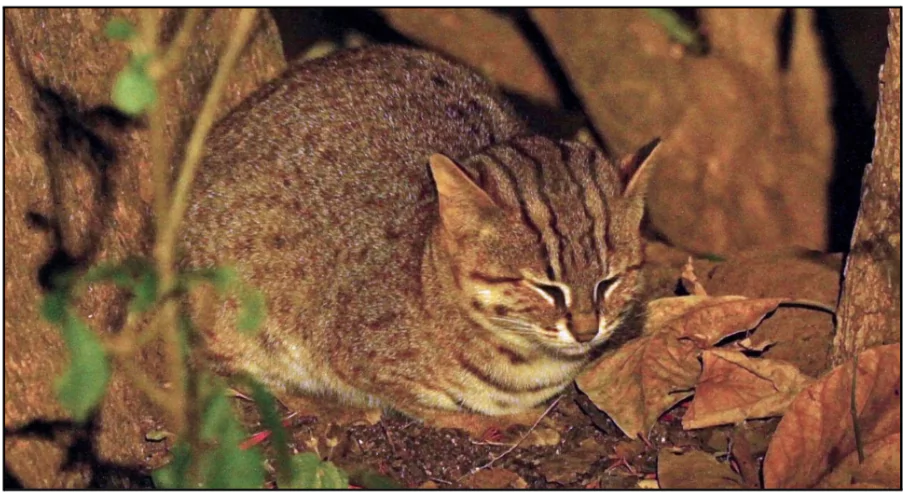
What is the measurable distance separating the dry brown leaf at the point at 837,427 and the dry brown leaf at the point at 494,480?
996 mm

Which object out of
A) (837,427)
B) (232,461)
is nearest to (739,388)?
(837,427)

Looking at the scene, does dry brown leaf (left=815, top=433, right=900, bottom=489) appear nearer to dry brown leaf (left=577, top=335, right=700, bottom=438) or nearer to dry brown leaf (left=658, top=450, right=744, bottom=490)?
dry brown leaf (left=658, top=450, right=744, bottom=490)

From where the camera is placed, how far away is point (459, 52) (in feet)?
24.4

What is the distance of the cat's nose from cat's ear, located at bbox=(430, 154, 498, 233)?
1.70ft

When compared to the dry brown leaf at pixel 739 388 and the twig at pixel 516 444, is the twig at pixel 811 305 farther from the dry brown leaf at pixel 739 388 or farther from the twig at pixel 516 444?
the twig at pixel 516 444

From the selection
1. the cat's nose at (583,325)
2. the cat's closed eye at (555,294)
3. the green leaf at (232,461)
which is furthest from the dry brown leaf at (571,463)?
the green leaf at (232,461)

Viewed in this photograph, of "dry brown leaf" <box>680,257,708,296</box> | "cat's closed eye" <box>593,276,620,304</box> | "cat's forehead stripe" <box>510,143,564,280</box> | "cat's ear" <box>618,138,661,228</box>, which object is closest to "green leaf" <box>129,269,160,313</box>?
"cat's forehead stripe" <box>510,143,564,280</box>

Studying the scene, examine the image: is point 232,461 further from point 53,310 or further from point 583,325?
point 583,325

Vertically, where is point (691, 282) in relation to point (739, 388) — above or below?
above

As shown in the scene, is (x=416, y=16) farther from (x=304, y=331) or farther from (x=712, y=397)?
(x=712, y=397)

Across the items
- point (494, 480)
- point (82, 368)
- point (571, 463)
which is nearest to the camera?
point (82, 368)

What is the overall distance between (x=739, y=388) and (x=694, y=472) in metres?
0.54

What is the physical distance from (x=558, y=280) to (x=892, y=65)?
4.85ft

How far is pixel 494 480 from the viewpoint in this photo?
4.86 meters
